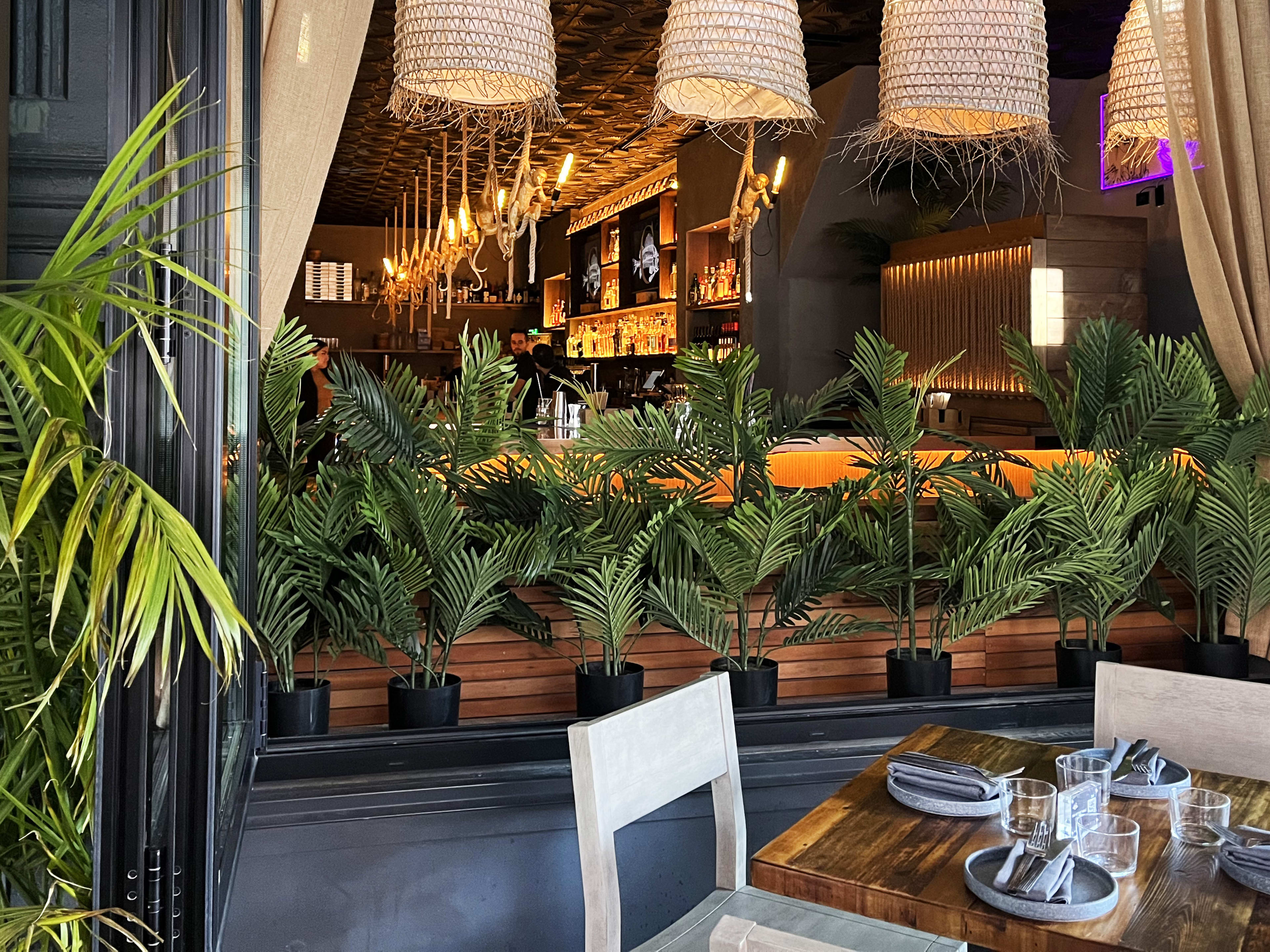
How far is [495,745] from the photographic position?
9.04ft

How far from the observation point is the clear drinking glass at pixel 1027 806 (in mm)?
1659

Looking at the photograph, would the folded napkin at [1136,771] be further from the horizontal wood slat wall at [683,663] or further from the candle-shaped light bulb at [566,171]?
the candle-shaped light bulb at [566,171]

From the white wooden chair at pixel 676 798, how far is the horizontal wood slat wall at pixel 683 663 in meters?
0.99

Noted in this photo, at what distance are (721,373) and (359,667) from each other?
3.90ft

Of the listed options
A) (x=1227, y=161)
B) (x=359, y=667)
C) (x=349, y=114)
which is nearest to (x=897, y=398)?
(x=1227, y=161)

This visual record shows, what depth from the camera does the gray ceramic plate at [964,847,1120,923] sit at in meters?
1.42

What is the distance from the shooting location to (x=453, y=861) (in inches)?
104

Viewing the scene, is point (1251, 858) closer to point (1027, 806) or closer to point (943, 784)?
point (1027, 806)

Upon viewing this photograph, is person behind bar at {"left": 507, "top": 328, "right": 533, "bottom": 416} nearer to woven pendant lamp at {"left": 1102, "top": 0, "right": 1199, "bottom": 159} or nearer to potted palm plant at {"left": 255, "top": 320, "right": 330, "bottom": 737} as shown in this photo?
potted palm plant at {"left": 255, "top": 320, "right": 330, "bottom": 737}

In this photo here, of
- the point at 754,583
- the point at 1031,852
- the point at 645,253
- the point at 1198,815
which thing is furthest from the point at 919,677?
the point at 645,253

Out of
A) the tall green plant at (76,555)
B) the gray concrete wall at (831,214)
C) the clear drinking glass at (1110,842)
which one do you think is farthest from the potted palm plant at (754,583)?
the gray concrete wall at (831,214)

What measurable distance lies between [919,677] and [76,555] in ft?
7.86

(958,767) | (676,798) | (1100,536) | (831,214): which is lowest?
(676,798)

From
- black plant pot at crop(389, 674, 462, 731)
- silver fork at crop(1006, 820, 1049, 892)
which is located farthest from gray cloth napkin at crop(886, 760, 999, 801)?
black plant pot at crop(389, 674, 462, 731)
